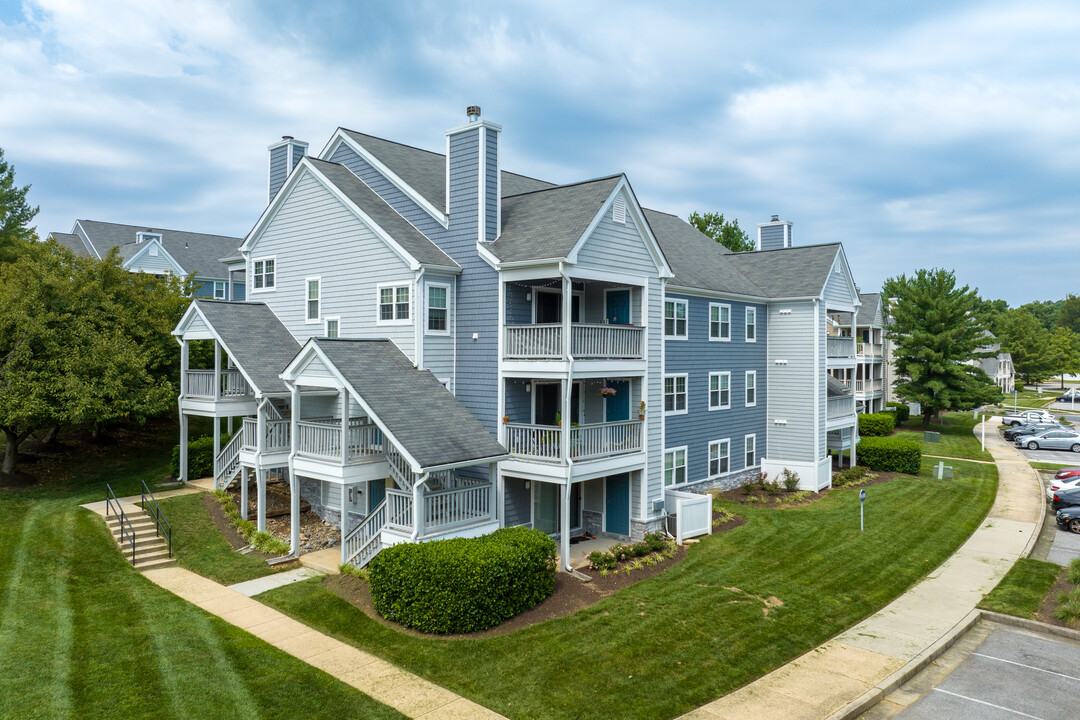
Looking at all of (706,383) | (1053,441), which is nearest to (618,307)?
(706,383)

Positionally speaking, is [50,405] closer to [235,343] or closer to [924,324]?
[235,343]

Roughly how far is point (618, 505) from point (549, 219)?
8808mm

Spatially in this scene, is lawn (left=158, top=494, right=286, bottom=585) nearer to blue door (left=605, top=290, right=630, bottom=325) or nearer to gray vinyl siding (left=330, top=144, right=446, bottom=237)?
gray vinyl siding (left=330, top=144, right=446, bottom=237)

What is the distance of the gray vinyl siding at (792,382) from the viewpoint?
27.9 m

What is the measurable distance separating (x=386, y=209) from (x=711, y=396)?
1368 cm

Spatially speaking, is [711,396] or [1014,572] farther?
[711,396]

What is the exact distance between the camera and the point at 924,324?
48.9 m

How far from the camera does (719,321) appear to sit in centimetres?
2586

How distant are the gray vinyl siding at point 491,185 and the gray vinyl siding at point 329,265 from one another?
2.67 m

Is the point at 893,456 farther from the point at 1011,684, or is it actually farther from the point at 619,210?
the point at 1011,684

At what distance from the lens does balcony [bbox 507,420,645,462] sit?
56.8 feet

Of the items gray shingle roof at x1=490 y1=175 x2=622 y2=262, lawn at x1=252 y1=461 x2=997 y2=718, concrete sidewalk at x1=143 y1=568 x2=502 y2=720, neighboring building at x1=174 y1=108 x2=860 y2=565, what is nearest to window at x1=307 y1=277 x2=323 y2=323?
neighboring building at x1=174 y1=108 x2=860 y2=565

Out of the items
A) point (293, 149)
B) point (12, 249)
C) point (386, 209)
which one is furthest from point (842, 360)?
point (12, 249)

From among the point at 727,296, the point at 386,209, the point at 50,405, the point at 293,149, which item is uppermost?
the point at 293,149
